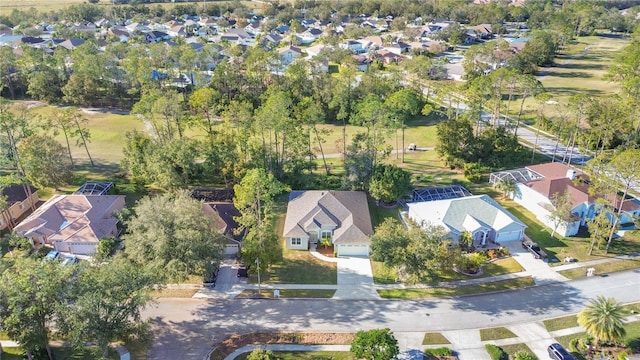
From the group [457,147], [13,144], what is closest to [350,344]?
[457,147]

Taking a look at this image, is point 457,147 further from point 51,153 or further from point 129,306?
point 51,153

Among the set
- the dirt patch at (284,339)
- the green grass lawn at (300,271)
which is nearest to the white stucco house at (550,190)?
the green grass lawn at (300,271)

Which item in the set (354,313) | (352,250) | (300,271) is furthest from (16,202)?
(354,313)

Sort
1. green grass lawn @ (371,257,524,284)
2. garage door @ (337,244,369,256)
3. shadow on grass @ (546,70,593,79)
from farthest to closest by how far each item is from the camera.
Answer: shadow on grass @ (546,70,593,79) < garage door @ (337,244,369,256) < green grass lawn @ (371,257,524,284)

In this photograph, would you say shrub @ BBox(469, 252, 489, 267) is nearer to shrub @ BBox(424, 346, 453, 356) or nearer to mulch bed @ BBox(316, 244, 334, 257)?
shrub @ BBox(424, 346, 453, 356)

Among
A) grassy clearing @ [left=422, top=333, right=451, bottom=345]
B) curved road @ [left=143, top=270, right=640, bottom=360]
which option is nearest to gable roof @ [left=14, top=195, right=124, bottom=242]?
curved road @ [left=143, top=270, right=640, bottom=360]
